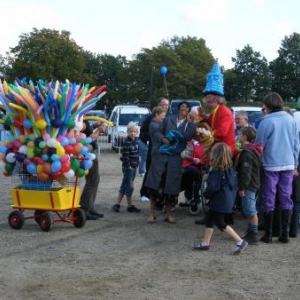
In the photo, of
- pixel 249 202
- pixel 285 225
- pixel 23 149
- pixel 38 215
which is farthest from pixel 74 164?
pixel 285 225

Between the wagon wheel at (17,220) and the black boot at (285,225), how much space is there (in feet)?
11.5

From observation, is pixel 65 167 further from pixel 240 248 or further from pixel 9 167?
pixel 240 248

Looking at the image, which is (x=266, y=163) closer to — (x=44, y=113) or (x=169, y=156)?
(x=169, y=156)

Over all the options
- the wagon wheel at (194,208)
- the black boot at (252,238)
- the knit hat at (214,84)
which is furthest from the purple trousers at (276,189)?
the wagon wheel at (194,208)

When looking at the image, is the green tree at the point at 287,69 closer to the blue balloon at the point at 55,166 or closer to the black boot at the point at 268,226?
the black boot at the point at 268,226

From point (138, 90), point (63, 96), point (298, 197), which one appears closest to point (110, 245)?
point (63, 96)

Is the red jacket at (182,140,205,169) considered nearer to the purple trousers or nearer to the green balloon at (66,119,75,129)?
the purple trousers

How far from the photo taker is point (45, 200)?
309 inches

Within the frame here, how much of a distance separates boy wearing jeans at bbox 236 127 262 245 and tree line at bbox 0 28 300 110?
4875 centimetres

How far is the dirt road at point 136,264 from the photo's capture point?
5.24m

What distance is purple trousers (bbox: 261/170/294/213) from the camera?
7.31m

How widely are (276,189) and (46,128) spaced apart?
10.2ft

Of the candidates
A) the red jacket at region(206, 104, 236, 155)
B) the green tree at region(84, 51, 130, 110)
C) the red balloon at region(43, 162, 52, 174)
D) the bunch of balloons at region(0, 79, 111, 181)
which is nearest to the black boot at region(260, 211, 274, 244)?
the red jacket at region(206, 104, 236, 155)

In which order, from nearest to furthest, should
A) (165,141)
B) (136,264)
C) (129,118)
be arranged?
1. (136,264)
2. (165,141)
3. (129,118)
